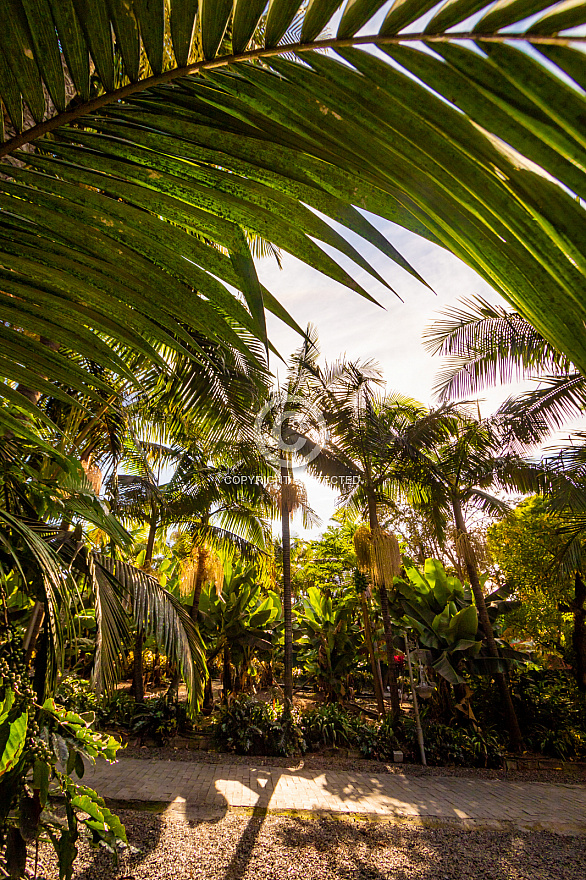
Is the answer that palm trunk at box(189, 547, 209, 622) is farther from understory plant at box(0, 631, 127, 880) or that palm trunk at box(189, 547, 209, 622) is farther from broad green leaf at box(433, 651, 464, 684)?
understory plant at box(0, 631, 127, 880)

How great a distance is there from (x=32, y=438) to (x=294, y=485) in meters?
8.81

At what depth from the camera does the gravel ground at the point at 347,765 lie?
746cm

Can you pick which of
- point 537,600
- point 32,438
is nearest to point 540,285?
point 32,438

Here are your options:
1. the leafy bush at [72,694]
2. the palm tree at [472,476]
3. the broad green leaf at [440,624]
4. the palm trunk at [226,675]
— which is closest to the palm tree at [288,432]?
the palm trunk at [226,675]

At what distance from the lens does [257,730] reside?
26.4 ft

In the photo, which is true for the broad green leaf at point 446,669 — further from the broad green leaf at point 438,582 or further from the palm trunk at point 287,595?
the palm trunk at point 287,595

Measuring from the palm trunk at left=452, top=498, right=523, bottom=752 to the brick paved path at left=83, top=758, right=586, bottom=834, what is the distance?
4.40 ft

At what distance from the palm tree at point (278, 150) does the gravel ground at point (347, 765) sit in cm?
891

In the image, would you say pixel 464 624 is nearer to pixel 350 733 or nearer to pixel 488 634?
pixel 488 634

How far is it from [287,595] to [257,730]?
245 centimetres

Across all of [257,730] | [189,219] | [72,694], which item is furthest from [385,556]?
[189,219]

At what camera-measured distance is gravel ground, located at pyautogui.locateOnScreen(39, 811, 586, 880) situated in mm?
4160

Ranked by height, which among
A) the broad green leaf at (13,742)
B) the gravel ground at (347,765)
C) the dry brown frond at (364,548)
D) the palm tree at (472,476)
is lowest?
the gravel ground at (347,765)

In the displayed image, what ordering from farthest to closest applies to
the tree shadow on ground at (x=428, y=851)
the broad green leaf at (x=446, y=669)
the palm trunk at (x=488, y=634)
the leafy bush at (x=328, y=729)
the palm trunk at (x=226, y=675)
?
the palm trunk at (x=226, y=675) → the palm trunk at (x=488, y=634) → the leafy bush at (x=328, y=729) → the broad green leaf at (x=446, y=669) → the tree shadow on ground at (x=428, y=851)
